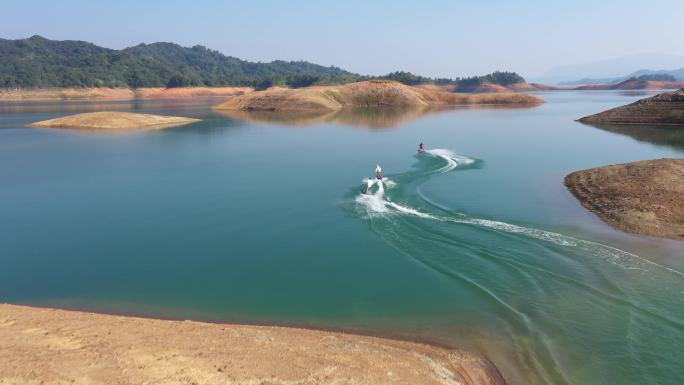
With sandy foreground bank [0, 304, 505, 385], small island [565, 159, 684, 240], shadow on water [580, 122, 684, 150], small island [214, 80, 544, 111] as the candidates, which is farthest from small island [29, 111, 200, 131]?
shadow on water [580, 122, 684, 150]

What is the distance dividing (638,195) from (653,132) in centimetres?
5424

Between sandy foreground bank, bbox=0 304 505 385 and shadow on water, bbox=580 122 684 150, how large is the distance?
61541 millimetres

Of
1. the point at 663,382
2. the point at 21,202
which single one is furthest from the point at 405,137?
the point at 663,382

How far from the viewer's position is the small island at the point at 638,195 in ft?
91.5

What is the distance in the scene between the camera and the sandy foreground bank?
13.0m

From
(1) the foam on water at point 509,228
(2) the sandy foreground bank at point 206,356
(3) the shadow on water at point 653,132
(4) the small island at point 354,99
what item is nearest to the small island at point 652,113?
(3) the shadow on water at point 653,132

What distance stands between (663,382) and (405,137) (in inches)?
2420

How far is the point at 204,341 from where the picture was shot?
15531 millimetres

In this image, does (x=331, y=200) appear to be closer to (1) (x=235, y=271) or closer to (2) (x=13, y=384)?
(1) (x=235, y=271)

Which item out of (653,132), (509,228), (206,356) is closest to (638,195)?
(509,228)

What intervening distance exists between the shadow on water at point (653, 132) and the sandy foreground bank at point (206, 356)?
61.5 meters

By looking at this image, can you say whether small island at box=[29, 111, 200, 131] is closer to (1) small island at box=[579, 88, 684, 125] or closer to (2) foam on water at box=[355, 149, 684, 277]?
(2) foam on water at box=[355, 149, 684, 277]

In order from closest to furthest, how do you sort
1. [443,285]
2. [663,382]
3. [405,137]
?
[663,382], [443,285], [405,137]

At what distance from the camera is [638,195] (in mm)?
32562
